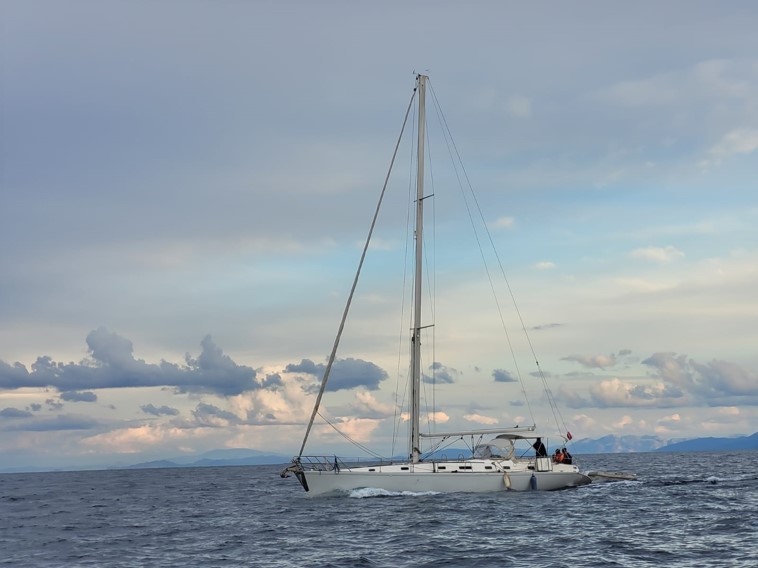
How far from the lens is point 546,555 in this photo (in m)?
31.6

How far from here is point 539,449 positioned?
2179 inches

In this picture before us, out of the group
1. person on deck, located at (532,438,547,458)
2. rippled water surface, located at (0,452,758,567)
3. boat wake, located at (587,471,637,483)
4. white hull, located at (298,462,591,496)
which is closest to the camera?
rippled water surface, located at (0,452,758,567)

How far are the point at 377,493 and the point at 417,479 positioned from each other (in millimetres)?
2739

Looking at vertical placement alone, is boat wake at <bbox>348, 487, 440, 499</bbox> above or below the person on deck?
below

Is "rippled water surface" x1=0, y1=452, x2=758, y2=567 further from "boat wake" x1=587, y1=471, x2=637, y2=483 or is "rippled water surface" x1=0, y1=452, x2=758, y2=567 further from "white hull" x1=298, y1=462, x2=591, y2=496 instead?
"boat wake" x1=587, y1=471, x2=637, y2=483

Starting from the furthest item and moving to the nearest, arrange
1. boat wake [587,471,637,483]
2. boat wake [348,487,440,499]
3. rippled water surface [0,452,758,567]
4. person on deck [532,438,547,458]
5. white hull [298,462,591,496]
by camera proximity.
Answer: boat wake [587,471,637,483] < person on deck [532,438,547,458] < boat wake [348,487,440,499] < white hull [298,462,591,496] < rippled water surface [0,452,758,567]

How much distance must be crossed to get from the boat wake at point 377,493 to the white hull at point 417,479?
169 millimetres

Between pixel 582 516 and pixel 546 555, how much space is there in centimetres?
1215

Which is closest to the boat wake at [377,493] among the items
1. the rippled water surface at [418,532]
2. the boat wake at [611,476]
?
the rippled water surface at [418,532]

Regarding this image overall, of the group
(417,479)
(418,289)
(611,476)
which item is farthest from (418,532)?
(611,476)

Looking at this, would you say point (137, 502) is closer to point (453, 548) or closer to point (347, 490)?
point (347, 490)

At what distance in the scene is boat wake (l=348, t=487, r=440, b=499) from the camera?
49875mm

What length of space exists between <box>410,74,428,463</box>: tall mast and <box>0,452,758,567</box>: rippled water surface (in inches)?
165

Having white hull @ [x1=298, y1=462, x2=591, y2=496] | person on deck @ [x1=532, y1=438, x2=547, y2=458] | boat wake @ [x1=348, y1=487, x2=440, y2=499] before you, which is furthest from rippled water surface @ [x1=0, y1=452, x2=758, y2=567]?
person on deck @ [x1=532, y1=438, x2=547, y2=458]
